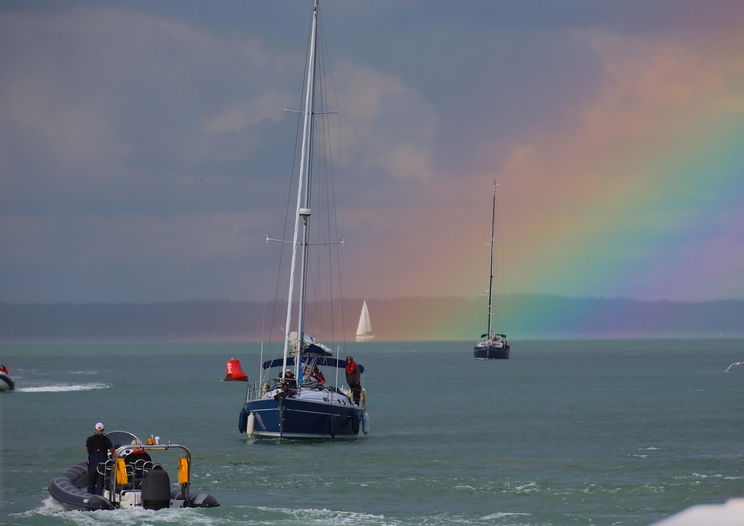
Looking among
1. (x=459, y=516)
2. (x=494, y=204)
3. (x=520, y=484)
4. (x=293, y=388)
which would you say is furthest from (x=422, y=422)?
(x=494, y=204)

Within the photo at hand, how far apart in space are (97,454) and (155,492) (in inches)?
96.5

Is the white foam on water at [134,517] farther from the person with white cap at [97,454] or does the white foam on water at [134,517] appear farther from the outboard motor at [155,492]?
the person with white cap at [97,454]

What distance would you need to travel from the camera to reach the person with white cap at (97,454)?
28938 mm

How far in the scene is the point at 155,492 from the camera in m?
27.4

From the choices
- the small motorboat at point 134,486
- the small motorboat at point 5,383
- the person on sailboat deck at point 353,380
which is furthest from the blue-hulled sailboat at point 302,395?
the small motorboat at point 5,383

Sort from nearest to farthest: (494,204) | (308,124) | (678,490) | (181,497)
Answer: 1. (181,497)
2. (678,490)
3. (308,124)
4. (494,204)

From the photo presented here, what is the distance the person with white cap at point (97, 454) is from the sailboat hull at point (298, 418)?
60.7 ft

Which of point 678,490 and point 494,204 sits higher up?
point 494,204

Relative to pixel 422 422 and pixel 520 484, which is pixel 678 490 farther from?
pixel 422 422

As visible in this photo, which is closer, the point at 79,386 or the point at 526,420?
the point at 526,420

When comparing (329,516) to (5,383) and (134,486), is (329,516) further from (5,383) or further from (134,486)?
(5,383)

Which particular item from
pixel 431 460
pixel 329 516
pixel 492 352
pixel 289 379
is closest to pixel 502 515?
pixel 329 516

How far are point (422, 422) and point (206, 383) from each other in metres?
61.2

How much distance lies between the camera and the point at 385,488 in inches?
1443
